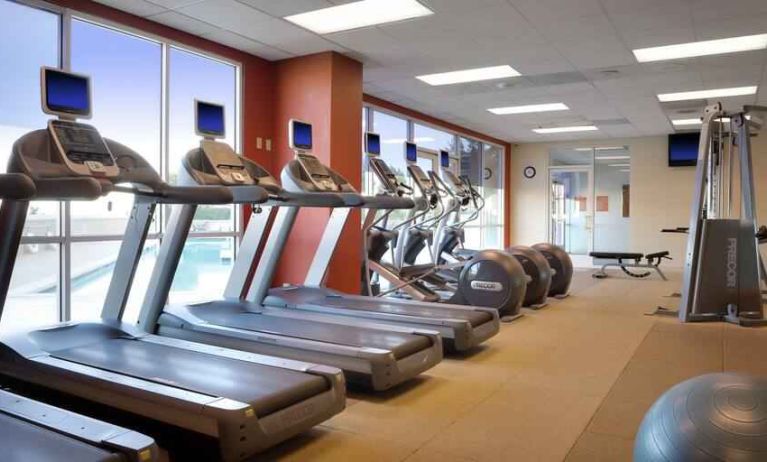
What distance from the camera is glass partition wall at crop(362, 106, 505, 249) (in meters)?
8.75

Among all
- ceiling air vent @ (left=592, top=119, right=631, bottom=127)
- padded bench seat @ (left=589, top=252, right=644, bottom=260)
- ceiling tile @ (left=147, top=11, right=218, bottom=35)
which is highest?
ceiling tile @ (left=147, top=11, right=218, bottom=35)

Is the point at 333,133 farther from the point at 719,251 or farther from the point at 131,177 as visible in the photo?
the point at 719,251

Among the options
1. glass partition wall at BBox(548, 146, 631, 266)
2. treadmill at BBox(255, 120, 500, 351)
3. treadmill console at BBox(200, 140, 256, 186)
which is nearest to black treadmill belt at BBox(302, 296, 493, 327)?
treadmill at BBox(255, 120, 500, 351)

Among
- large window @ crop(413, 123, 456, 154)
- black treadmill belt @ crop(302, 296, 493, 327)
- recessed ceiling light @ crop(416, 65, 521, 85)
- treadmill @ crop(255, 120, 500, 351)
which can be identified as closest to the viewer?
treadmill @ crop(255, 120, 500, 351)

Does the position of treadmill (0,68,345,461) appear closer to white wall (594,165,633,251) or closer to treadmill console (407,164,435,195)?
treadmill console (407,164,435,195)

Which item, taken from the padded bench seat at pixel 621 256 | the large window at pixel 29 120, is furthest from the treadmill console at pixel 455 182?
the large window at pixel 29 120

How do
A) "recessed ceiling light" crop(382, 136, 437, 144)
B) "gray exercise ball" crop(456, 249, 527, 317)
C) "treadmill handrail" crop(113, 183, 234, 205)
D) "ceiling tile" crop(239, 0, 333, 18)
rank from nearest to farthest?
"treadmill handrail" crop(113, 183, 234, 205) → "ceiling tile" crop(239, 0, 333, 18) → "gray exercise ball" crop(456, 249, 527, 317) → "recessed ceiling light" crop(382, 136, 437, 144)

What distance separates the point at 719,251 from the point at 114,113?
5675mm

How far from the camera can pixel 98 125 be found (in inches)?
194

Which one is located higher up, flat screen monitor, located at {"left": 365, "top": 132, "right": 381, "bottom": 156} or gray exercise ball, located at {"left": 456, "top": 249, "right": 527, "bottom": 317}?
flat screen monitor, located at {"left": 365, "top": 132, "right": 381, "bottom": 156}

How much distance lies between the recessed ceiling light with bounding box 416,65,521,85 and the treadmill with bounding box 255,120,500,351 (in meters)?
2.82

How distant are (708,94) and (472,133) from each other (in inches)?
174

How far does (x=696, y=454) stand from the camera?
160 cm

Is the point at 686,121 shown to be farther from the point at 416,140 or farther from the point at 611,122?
the point at 416,140
